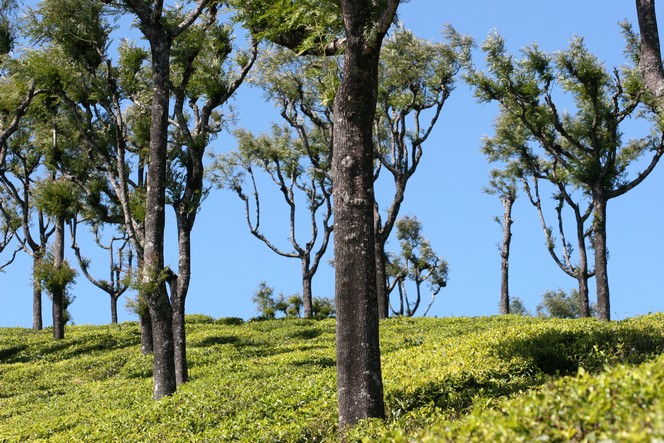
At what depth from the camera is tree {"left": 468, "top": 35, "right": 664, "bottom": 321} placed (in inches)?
1180

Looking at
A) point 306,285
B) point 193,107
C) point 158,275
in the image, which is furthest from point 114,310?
point 158,275

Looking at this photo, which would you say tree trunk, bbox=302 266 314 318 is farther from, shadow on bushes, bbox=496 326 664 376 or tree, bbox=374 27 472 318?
shadow on bushes, bbox=496 326 664 376

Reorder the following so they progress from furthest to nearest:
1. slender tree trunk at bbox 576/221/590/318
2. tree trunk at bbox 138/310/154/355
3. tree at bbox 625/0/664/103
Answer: slender tree trunk at bbox 576/221/590/318 → tree trunk at bbox 138/310/154/355 → tree at bbox 625/0/664/103

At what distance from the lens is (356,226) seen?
11.4m

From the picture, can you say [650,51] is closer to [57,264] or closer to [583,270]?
[583,270]

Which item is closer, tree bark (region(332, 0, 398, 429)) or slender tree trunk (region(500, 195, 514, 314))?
tree bark (region(332, 0, 398, 429))

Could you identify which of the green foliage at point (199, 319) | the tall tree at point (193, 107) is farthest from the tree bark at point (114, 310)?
the tall tree at point (193, 107)

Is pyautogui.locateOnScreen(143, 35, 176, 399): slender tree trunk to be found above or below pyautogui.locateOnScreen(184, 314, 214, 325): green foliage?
above

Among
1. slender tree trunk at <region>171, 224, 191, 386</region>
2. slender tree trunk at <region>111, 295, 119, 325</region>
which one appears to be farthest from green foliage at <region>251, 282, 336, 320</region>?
slender tree trunk at <region>171, 224, 191, 386</region>

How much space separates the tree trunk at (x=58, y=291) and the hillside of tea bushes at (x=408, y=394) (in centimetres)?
908

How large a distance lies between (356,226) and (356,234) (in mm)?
133

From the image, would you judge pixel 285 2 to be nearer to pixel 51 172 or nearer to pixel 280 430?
pixel 280 430

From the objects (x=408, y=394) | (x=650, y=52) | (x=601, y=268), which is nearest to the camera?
(x=408, y=394)

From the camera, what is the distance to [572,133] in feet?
114
